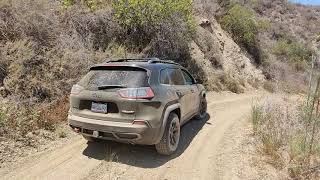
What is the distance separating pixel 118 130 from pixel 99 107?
1.86 feet

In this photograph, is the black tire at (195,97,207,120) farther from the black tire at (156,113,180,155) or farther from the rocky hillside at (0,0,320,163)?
the rocky hillside at (0,0,320,163)

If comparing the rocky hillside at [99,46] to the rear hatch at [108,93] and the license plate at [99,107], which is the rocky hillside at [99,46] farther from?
the license plate at [99,107]

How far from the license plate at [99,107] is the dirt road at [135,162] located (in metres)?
0.96

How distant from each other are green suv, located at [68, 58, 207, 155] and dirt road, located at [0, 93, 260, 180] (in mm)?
427

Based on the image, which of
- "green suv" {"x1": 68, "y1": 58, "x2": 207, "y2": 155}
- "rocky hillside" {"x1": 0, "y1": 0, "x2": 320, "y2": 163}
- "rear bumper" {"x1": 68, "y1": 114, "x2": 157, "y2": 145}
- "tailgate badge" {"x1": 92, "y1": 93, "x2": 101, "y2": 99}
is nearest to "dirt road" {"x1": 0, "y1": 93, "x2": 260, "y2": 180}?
"green suv" {"x1": 68, "y1": 58, "x2": 207, "y2": 155}

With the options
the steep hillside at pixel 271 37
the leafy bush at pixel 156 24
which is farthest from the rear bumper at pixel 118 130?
the steep hillside at pixel 271 37

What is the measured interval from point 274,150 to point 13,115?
5394mm

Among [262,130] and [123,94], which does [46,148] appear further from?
[262,130]

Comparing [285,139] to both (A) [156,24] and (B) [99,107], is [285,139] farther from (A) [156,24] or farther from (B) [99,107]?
(A) [156,24]

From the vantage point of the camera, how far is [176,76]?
7.92 m

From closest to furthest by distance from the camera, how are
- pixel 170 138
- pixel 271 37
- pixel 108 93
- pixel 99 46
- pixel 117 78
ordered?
pixel 108 93 → pixel 117 78 → pixel 170 138 → pixel 99 46 → pixel 271 37

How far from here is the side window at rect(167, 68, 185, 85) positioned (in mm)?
7543

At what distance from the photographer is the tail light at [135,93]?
19.8 ft

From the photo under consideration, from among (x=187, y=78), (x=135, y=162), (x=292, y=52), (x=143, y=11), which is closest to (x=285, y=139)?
(x=187, y=78)
